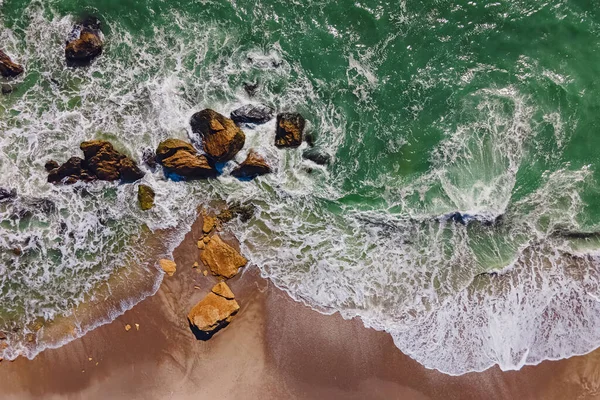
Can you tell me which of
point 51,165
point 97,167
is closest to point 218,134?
point 97,167

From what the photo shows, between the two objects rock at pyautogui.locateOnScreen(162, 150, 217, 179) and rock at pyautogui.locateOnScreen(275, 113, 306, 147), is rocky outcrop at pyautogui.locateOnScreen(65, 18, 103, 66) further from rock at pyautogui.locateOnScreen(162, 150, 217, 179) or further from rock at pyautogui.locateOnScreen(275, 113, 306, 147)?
rock at pyautogui.locateOnScreen(275, 113, 306, 147)

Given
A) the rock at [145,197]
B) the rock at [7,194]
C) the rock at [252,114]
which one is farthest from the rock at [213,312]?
the rock at [7,194]

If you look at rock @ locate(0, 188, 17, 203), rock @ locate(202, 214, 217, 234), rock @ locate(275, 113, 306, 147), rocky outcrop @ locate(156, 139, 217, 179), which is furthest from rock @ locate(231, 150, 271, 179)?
rock @ locate(0, 188, 17, 203)

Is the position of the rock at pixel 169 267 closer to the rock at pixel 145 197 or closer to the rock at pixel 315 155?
the rock at pixel 145 197

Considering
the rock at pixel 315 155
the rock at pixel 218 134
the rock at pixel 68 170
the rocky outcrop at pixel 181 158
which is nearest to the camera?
the rock at pixel 218 134

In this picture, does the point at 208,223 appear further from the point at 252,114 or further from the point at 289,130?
the point at 289,130

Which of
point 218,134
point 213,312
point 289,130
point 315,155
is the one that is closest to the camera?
point 213,312
